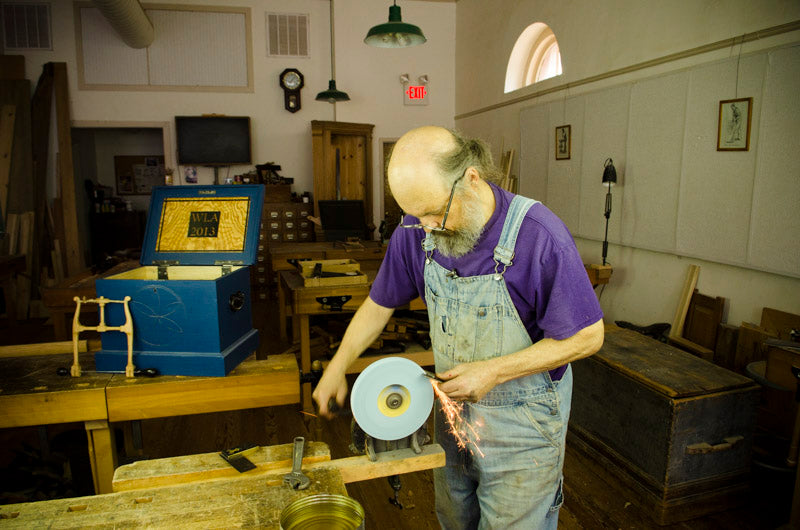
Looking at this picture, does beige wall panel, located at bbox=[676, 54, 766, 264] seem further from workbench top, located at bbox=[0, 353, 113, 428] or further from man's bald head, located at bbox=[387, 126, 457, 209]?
workbench top, located at bbox=[0, 353, 113, 428]

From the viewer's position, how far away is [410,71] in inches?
339

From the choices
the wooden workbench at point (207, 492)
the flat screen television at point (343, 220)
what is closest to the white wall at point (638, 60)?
the flat screen television at point (343, 220)

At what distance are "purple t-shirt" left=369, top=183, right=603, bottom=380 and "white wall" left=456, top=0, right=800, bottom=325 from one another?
2.75 m

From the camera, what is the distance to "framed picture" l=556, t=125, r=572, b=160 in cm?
538

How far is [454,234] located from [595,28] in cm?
450

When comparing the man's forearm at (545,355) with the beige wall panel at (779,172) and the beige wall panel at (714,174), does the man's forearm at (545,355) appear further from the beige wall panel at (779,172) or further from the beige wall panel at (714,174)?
the beige wall panel at (714,174)

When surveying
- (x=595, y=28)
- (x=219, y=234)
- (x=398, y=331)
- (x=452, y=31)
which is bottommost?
(x=398, y=331)

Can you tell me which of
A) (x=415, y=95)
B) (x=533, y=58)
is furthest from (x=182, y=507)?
(x=415, y=95)

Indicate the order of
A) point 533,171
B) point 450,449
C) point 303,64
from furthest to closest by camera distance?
point 303,64 → point 533,171 → point 450,449

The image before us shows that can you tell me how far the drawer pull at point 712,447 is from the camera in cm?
257

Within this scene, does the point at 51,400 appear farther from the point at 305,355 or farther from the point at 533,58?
the point at 533,58

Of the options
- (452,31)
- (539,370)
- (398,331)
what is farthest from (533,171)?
(539,370)

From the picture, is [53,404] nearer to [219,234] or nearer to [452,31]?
[219,234]

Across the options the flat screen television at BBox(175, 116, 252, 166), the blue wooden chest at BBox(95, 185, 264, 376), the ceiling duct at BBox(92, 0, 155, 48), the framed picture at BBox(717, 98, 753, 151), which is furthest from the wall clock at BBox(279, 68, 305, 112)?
the blue wooden chest at BBox(95, 185, 264, 376)
